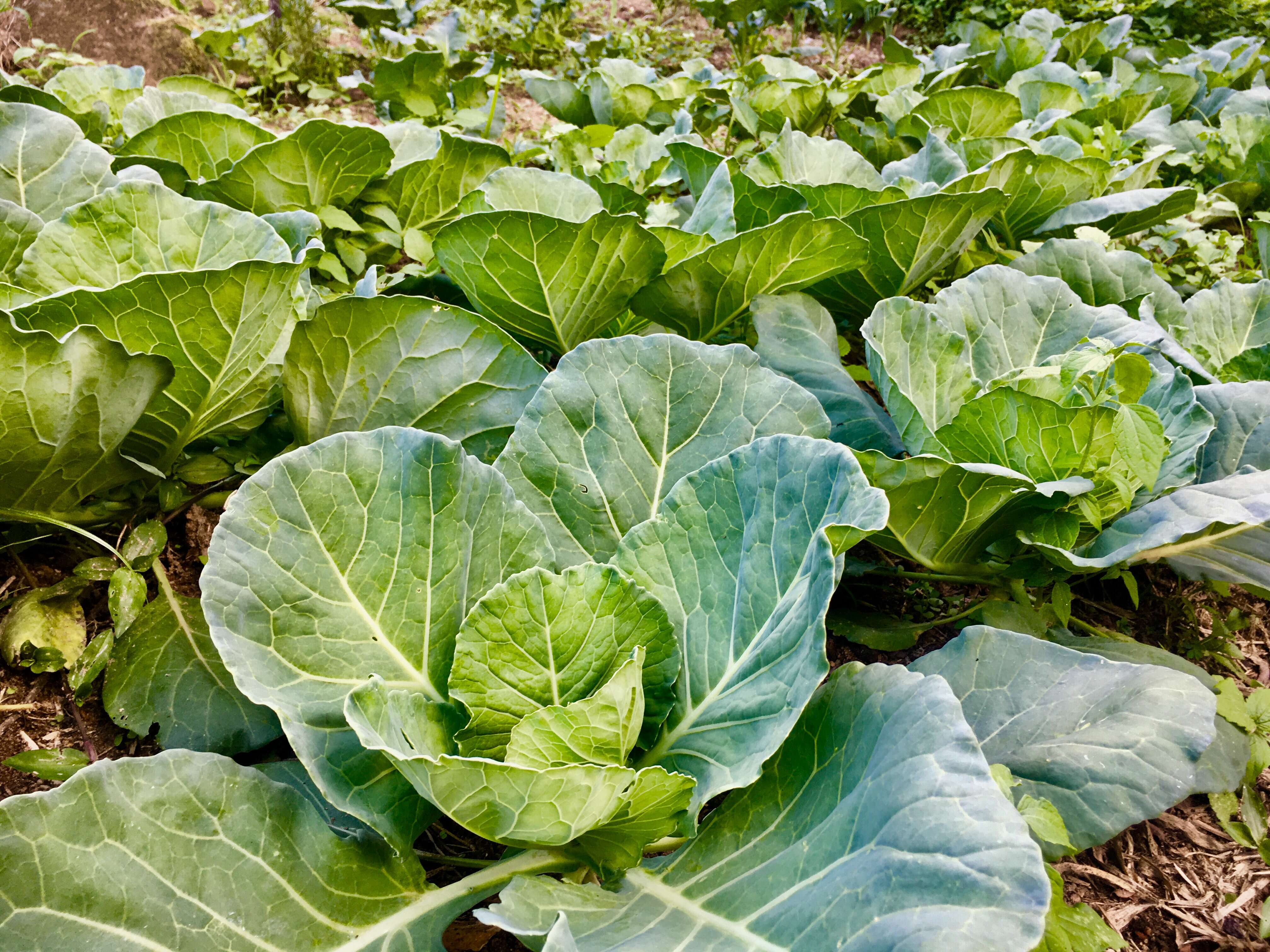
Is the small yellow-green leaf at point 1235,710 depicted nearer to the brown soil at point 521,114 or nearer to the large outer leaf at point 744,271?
the large outer leaf at point 744,271

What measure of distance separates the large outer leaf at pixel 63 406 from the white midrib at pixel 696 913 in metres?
1.08

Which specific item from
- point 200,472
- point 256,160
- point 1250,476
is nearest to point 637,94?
point 256,160

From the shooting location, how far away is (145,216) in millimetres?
1659

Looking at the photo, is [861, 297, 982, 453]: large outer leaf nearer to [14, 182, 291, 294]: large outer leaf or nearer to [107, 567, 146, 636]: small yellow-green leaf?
[14, 182, 291, 294]: large outer leaf

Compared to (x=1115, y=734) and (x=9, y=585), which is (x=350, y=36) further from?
(x=1115, y=734)

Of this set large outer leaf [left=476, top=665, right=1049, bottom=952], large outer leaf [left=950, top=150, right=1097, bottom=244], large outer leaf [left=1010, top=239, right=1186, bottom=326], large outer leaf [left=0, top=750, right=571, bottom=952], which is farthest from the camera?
large outer leaf [left=950, top=150, right=1097, bottom=244]

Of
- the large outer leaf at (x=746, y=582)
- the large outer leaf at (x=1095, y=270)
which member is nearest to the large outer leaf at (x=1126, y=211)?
the large outer leaf at (x=1095, y=270)

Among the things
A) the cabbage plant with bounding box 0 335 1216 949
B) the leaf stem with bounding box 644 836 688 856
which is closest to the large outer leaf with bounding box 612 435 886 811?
the cabbage plant with bounding box 0 335 1216 949

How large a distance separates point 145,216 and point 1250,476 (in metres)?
2.16

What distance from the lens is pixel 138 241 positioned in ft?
5.45

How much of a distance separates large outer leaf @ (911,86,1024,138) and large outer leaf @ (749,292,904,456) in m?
1.85

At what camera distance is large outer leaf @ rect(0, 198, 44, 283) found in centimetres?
161

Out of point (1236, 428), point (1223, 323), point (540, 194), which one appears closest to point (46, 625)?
point (540, 194)

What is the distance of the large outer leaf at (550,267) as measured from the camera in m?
1.66
